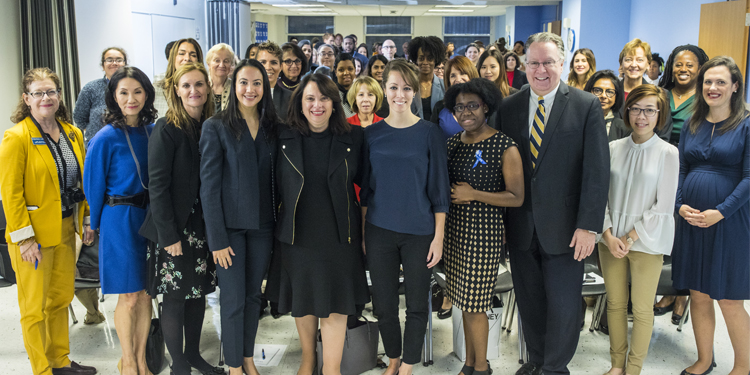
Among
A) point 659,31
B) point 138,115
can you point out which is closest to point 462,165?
point 138,115

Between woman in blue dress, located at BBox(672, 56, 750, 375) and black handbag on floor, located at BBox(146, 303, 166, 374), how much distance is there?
112 inches

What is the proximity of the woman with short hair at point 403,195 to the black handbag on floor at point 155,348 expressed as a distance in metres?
1.25

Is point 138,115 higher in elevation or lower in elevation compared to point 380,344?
higher

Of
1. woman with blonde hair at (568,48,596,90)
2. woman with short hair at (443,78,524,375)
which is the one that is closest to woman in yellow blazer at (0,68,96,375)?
woman with short hair at (443,78,524,375)

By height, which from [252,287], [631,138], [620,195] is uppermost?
[631,138]

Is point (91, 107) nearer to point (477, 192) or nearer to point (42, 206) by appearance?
point (42, 206)

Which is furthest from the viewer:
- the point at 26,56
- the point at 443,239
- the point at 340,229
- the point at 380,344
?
the point at 26,56

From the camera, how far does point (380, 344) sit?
329 cm

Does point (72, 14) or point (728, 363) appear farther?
point (72, 14)

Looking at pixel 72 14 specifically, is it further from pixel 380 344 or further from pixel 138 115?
pixel 380 344

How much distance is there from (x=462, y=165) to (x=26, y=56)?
454 centimetres

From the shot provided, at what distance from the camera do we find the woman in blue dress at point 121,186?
8.34 feet

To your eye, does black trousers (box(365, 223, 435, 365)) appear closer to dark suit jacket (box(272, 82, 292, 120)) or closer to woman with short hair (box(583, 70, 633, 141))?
dark suit jacket (box(272, 82, 292, 120))

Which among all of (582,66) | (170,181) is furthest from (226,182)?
(582,66)
